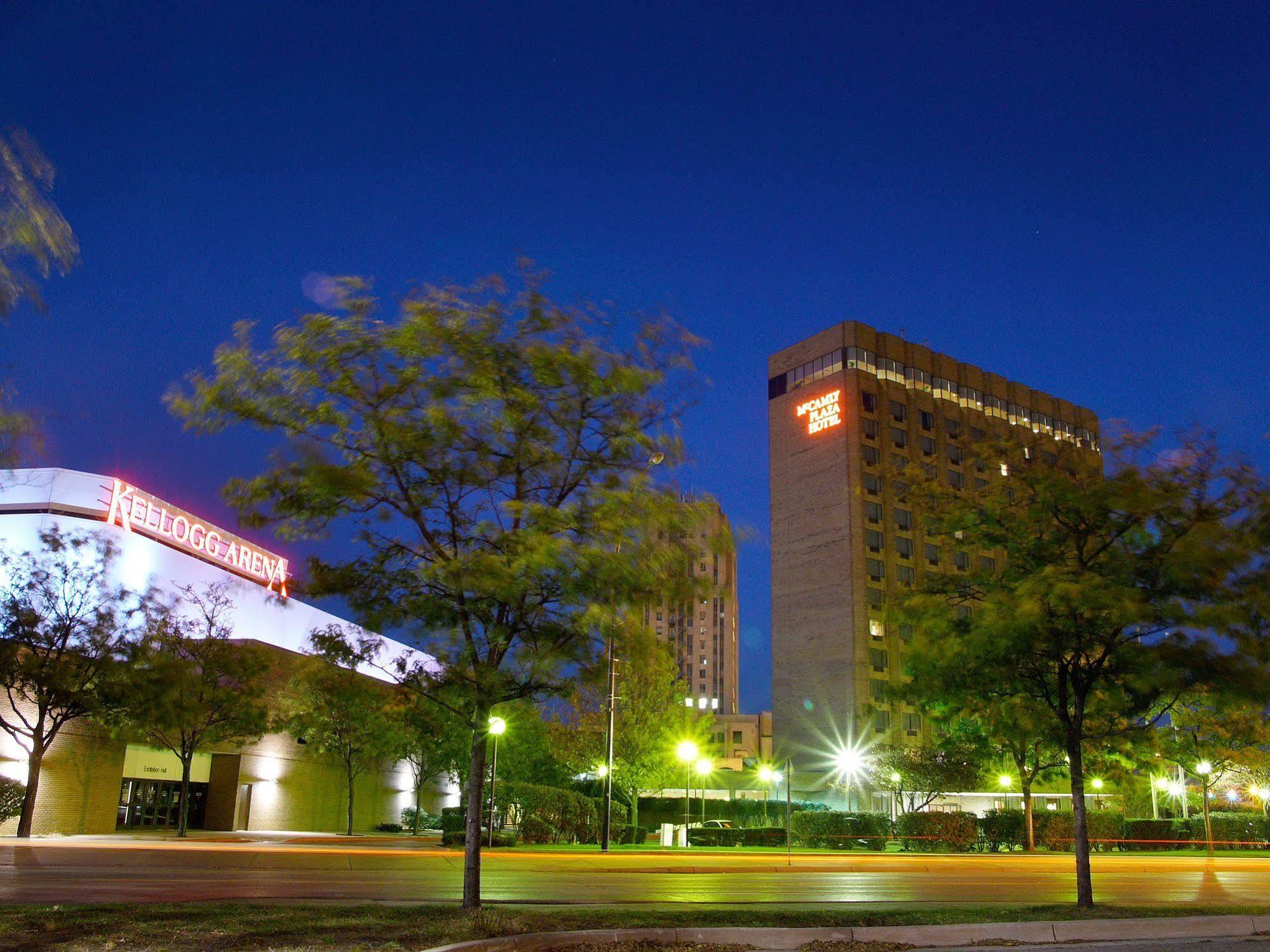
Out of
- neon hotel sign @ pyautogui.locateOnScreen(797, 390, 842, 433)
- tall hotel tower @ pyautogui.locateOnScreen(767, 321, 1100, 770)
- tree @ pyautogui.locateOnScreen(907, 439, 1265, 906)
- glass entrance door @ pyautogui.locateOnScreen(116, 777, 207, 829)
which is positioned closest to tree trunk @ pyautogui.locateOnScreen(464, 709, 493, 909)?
tree @ pyautogui.locateOnScreen(907, 439, 1265, 906)

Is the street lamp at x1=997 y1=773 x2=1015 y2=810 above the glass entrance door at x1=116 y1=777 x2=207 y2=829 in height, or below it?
above

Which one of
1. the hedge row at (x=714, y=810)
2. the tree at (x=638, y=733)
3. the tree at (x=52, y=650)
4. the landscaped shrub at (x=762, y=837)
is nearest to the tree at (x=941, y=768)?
the hedge row at (x=714, y=810)

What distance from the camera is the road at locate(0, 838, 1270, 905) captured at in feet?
59.2

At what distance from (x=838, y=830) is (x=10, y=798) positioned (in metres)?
32.3

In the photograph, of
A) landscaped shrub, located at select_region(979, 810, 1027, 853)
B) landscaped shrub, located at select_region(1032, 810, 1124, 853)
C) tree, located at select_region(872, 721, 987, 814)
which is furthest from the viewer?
tree, located at select_region(872, 721, 987, 814)

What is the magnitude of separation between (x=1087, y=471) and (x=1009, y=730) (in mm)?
4400

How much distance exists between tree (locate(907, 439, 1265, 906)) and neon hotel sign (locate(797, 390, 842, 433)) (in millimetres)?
82462

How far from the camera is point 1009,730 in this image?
17.7 m

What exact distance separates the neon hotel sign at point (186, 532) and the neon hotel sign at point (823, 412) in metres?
50.5

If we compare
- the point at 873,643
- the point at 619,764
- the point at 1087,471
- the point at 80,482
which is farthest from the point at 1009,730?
the point at 873,643

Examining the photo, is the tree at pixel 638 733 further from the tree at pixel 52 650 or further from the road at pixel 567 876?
the tree at pixel 52 650

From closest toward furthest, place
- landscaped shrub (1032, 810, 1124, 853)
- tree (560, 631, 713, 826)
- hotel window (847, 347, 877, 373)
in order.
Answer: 1. landscaped shrub (1032, 810, 1124, 853)
2. tree (560, 631, 713, 826)
3. hotel window (847, 347, 877, 373)

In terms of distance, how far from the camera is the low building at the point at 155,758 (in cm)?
4200

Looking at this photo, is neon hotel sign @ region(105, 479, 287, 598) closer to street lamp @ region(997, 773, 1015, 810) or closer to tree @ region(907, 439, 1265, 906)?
street lamp @ region(997, 773, 1015, 810)
